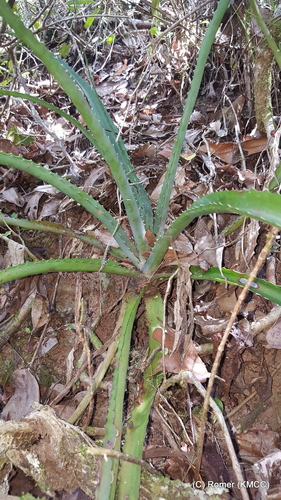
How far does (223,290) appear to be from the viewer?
97cm

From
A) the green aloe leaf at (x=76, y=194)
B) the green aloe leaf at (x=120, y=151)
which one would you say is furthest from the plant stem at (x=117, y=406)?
the green aloe leaf at (x=120, y=151)

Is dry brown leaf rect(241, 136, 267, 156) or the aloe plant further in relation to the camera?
dry brown leaf rect(241, 136, 267, 156)

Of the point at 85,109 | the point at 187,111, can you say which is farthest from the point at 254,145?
the point at 85,109

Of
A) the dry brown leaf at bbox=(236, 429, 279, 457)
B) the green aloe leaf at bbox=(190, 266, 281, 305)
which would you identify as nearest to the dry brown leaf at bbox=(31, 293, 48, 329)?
the green aloe leaf at bbox=(190, 266, 281, 305)

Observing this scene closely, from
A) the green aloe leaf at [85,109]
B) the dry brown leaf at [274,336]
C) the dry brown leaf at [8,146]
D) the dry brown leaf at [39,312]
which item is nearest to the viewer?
the green aloe leaf at [85,109]

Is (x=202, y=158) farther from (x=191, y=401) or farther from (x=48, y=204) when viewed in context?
(x=191, y=401)

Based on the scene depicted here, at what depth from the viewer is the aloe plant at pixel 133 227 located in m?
0.63

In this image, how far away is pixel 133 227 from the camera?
929 mm

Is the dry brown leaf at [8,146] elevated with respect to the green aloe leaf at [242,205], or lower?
elevated

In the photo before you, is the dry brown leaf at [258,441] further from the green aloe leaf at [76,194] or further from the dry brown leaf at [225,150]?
the dry brown leaf at [225,150]

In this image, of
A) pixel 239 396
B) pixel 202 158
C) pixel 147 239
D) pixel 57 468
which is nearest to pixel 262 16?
pixel 202 158

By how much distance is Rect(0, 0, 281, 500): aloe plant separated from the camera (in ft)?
2.08

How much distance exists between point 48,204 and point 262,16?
0.87m

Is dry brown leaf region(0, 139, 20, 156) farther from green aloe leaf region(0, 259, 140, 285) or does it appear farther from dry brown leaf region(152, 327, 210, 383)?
dry brown leaf region(152, 327, 210, 383)
